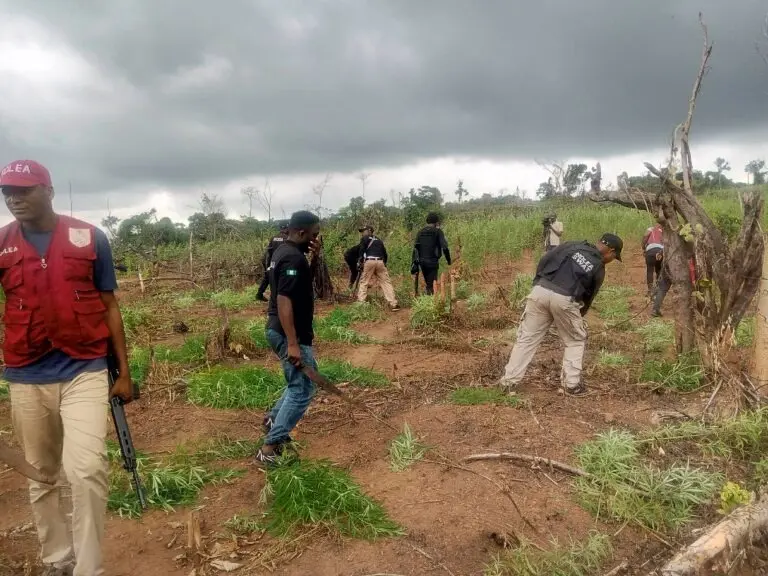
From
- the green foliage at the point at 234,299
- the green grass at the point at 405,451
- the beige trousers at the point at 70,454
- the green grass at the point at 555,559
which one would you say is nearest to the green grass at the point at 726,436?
the green grass at the point at 555,559

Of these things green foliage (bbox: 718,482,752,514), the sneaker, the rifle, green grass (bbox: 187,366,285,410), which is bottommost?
green foliage (bbox: 718,482,752,514)

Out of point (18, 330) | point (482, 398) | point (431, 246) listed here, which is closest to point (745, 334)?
point (482, 398)

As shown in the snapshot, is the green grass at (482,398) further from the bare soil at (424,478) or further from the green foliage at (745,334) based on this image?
the green foliage at (745,334)

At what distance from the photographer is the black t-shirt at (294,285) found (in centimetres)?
364

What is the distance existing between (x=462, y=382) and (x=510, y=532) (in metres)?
2.63

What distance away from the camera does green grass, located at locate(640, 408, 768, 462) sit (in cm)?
405

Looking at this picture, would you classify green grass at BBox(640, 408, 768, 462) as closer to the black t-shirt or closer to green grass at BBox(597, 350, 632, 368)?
green grass at BBox(597, 350, 632, 368)

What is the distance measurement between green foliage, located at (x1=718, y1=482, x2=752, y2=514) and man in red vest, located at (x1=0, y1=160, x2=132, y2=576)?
3206 mm

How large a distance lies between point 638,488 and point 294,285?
2.44 m

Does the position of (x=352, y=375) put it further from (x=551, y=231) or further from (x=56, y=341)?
(x=551, y=231)

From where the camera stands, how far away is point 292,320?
3.68 m

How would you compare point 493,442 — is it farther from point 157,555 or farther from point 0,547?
point 0,547

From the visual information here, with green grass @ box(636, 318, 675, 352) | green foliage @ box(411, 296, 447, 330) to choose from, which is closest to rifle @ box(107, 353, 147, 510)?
green foliage @ box(411, 296, 447, 330)

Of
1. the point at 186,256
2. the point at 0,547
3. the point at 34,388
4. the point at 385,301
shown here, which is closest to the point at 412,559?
the point at 34,388
